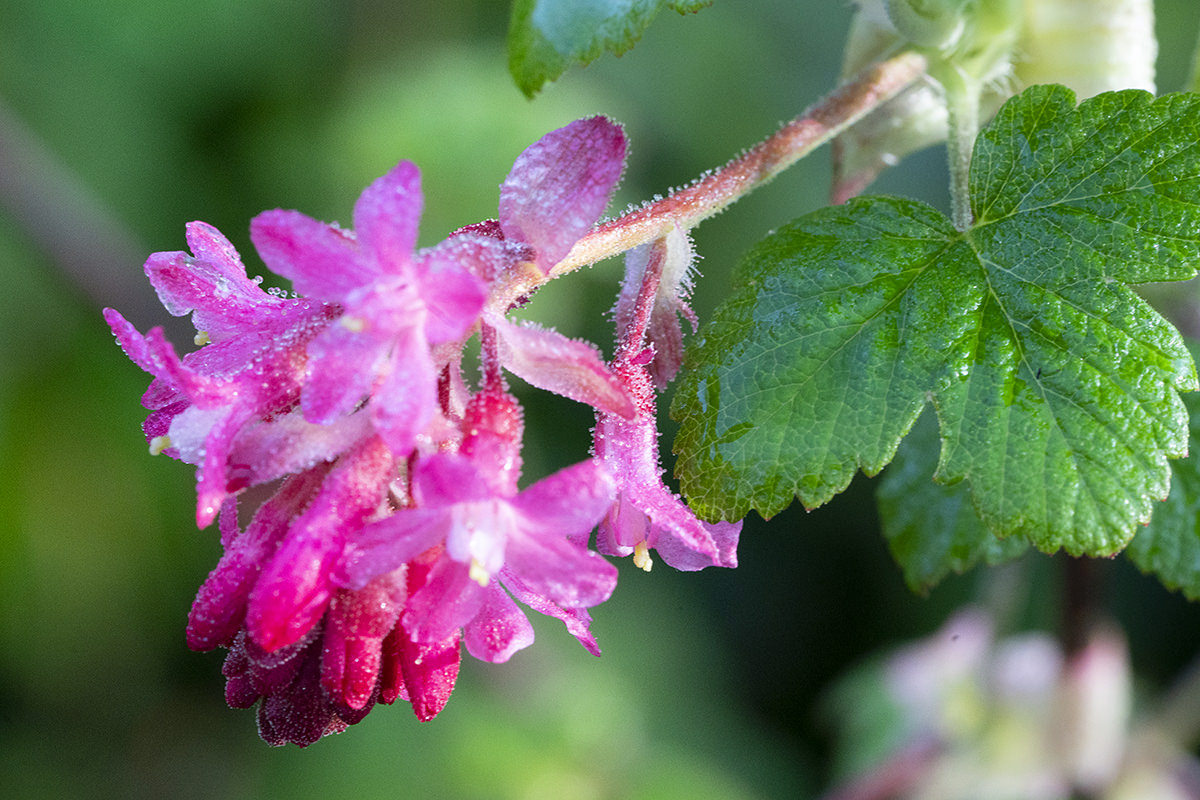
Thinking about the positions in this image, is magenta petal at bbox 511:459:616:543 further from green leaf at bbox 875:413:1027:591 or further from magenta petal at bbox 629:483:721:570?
green leaf at bbox 875:413:1027:591

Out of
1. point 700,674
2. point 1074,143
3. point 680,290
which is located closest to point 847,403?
point 680,290

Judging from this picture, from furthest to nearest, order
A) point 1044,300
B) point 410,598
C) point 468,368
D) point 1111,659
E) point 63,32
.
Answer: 1. point 63,32
2. point 468,368
3. point 1111,659
4. point 1044,300
5. point 410,598

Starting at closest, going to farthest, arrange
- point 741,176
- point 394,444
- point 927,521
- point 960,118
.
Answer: point 394,444
point 741,176
point 960,118
point 927,521

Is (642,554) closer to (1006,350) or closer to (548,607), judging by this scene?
(548,607)

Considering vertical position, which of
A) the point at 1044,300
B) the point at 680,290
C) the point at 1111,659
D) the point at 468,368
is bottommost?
the point at 1111,659

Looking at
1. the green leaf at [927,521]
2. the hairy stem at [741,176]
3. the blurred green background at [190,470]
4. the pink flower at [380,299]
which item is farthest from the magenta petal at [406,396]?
the blurred green background at [190,470]

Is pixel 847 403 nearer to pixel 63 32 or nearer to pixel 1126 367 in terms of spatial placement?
pixel 1126 367

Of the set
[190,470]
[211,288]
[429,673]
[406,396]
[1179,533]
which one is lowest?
[1179,533]

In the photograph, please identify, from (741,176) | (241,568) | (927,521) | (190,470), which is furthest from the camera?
(190,470)

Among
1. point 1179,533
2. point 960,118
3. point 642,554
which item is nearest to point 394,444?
point 642,554
